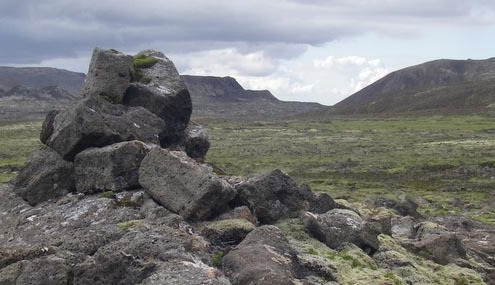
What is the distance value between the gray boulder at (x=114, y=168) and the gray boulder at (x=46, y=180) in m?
1.41

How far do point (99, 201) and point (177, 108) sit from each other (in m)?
9.42

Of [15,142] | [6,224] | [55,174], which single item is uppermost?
[55,174]

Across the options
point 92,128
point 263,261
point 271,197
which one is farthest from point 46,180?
point 263,261

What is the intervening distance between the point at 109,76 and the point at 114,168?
7.03 meters

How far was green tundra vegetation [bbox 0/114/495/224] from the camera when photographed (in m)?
78.8

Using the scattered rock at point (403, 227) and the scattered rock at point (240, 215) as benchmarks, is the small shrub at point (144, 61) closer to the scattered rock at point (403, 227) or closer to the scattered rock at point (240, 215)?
the scattered rock at point (240, 215)

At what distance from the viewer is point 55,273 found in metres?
19.0

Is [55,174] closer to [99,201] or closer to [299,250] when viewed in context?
[99,201]

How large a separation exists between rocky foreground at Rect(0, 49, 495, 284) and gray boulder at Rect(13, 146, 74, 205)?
0.06 meters

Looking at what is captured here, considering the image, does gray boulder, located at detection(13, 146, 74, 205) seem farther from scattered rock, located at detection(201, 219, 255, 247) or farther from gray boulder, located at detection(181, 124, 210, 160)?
scattered rock, located at detection(201, 219, 255, 247)

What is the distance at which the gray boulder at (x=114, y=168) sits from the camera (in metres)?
27.7

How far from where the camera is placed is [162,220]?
23734 mm

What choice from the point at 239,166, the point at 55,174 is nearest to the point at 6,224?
the point at 55,174

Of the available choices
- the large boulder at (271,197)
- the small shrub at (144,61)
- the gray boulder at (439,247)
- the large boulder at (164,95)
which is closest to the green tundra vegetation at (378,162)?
the gray boulder at (439,247)
